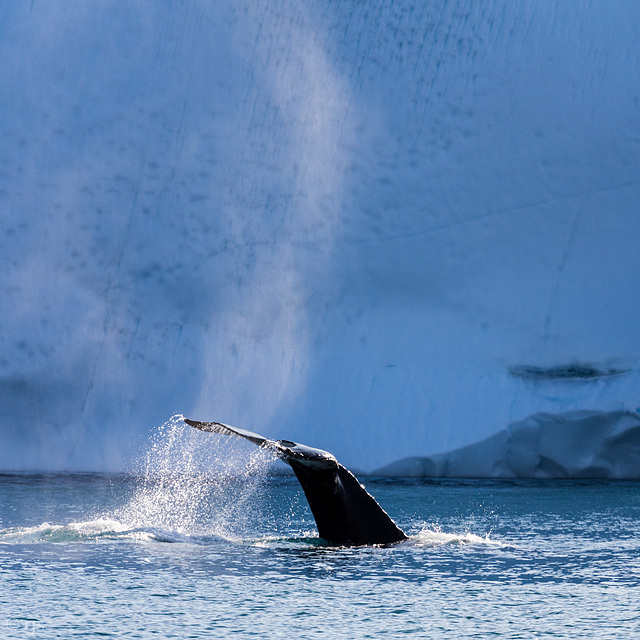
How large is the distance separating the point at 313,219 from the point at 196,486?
8.99 meters

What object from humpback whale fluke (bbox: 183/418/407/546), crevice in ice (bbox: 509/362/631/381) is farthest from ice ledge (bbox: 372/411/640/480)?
humpback whale fluke (bbox: 183/418/407/546)

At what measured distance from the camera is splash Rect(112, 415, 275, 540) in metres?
13.7

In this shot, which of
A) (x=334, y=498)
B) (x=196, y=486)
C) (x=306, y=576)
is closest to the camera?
(x=306, y=576)

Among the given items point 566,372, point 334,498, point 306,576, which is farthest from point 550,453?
point 306,576

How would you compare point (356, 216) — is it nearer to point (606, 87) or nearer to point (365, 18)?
point (365, 18)

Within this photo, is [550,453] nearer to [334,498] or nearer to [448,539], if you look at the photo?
[448,539]

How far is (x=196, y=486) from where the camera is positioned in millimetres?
22031

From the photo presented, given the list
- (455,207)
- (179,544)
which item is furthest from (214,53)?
(179,544)

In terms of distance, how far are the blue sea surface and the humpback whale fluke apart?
0.16m

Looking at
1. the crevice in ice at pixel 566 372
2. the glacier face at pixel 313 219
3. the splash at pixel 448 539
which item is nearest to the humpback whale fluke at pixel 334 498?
the splash at pixel 448 539

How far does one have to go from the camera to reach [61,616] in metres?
7.19

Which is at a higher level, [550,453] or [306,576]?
[550,453]

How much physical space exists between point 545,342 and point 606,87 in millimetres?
7660

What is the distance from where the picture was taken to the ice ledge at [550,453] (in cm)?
2250
